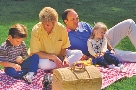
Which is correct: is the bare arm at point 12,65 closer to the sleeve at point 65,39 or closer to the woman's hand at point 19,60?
the woman's hand at point 19,60

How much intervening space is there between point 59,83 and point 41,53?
1065 mm

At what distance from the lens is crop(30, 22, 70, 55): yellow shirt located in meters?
A: 4.62

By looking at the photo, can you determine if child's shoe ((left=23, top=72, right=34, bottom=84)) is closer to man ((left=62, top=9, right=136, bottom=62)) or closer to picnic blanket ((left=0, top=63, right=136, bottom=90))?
picnic blanket ((left=0, top=63, right=136, bottom=90))

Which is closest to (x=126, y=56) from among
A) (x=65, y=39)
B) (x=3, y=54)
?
(x=65, y=39)

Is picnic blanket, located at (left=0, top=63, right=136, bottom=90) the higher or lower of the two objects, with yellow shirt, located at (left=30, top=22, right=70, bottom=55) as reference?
lower

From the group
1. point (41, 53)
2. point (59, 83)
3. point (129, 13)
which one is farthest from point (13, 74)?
point (129, 13)

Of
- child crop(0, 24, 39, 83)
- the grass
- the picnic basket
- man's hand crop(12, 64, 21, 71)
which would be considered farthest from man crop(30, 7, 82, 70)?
the grass

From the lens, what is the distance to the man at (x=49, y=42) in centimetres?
450

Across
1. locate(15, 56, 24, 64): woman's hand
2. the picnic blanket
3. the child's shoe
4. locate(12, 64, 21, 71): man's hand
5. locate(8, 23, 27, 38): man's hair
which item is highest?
locate(8, 23, 27, 38): man's hair

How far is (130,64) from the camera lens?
5.11 m

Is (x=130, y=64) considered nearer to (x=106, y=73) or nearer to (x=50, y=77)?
(x=106, y=73)

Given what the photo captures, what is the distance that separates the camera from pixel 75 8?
30.8 ft

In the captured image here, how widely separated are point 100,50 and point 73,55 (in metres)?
0.43

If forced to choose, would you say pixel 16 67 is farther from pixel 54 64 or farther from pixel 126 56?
pixel 126 56
